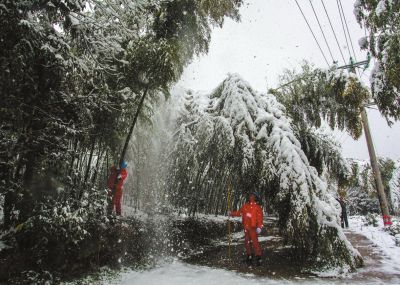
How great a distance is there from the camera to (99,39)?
16.8 feet

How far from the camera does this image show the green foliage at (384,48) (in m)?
4.49

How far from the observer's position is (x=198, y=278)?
209 inches

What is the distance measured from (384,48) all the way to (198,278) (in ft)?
15.9

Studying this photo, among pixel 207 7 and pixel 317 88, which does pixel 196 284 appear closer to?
pixel 207 7

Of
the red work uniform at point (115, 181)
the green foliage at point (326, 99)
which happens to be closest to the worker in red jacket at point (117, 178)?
the red work uniform at point (115, 181)

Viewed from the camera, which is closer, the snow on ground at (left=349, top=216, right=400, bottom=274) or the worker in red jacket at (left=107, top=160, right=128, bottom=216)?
the snow on ground at (left=349, top=216, right=400, bottom=274)

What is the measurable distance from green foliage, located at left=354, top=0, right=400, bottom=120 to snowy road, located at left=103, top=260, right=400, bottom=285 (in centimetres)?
298

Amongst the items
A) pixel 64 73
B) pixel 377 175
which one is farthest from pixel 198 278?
pixel 377 175

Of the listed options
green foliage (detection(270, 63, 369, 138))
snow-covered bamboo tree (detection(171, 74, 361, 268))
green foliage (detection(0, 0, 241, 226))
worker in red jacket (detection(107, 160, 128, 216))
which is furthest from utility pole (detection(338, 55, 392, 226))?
worker in red jacket (detection(107, 160, 128, 216))

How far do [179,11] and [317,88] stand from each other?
4633 mm

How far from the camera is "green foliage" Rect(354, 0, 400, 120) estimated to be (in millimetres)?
4488

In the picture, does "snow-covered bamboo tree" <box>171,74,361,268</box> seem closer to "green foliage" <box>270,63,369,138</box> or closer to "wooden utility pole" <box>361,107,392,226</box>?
"green foliage" <box>270,63,369,138</box>

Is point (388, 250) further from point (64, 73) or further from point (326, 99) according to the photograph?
point (64, 73)

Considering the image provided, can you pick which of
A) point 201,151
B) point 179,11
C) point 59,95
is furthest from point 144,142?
point 59,95
